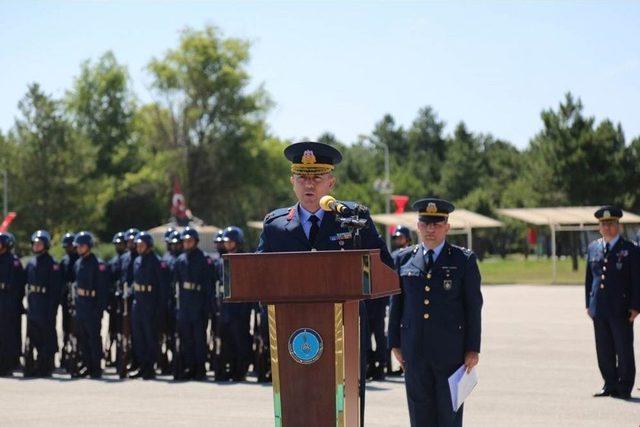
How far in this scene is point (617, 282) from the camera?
39.6 feet

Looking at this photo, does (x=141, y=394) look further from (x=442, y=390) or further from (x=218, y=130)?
(x=218, y=130)

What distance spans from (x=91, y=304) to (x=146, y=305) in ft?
2.34

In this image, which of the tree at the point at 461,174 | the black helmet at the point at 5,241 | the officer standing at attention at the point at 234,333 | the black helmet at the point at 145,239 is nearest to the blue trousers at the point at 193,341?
the officer standing at attention at the point at 234,333

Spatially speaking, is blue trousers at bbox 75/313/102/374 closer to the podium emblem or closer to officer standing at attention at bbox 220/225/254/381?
officer standing at attention at bbox 220/225/254/381

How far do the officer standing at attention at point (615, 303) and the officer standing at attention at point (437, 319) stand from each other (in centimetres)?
498

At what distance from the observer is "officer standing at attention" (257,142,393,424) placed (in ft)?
18.7

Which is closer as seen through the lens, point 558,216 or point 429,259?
point 429,259

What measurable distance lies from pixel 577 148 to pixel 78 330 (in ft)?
171

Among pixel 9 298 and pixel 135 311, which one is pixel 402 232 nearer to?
pixel 135 311

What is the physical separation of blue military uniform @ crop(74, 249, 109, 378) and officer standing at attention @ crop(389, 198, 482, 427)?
318 inches

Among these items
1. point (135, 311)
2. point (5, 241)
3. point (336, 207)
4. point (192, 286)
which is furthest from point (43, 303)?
point (336, 207)

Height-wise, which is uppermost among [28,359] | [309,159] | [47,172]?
[47,172]

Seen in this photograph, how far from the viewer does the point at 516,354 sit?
1661 cm

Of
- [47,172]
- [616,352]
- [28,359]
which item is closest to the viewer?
[616,352]
